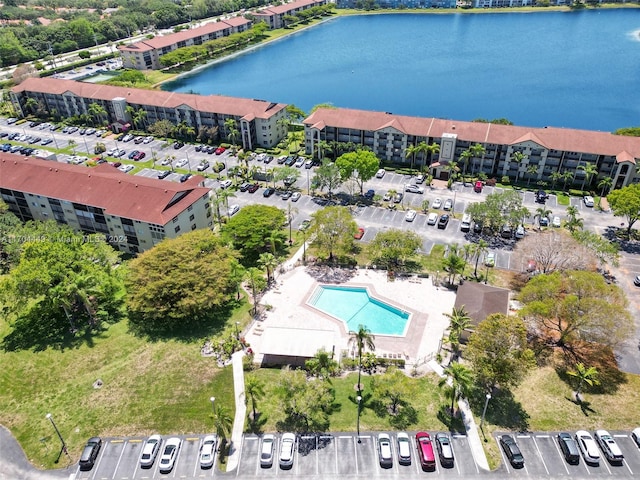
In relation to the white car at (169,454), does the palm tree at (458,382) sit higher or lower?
higher

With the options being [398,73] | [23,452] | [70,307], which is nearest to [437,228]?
[70,307]

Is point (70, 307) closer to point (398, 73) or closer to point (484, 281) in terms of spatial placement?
point (484, 281)

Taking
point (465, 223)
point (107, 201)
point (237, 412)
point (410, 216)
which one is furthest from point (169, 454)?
point (465, 223)

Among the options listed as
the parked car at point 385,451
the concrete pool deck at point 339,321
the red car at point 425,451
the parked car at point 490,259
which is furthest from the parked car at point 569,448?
the parked car at point 490,259

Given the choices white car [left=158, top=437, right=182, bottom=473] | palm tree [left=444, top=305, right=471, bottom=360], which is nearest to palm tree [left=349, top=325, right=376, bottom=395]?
palm tree [left=444, top=305, right=471, bottom=360]

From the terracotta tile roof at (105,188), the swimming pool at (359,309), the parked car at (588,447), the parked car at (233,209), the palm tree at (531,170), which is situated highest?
the terracotta tile roof at (105,188)

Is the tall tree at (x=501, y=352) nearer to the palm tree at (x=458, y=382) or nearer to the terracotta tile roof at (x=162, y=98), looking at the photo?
the palm tree at (x=458, y=382)

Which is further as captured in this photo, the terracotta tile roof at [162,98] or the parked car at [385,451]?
the terracotta tile roof at [162,98]

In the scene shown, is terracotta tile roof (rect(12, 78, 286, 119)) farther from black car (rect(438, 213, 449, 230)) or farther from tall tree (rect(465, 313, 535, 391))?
tall tree (rect(465, 313, 535, 391))
